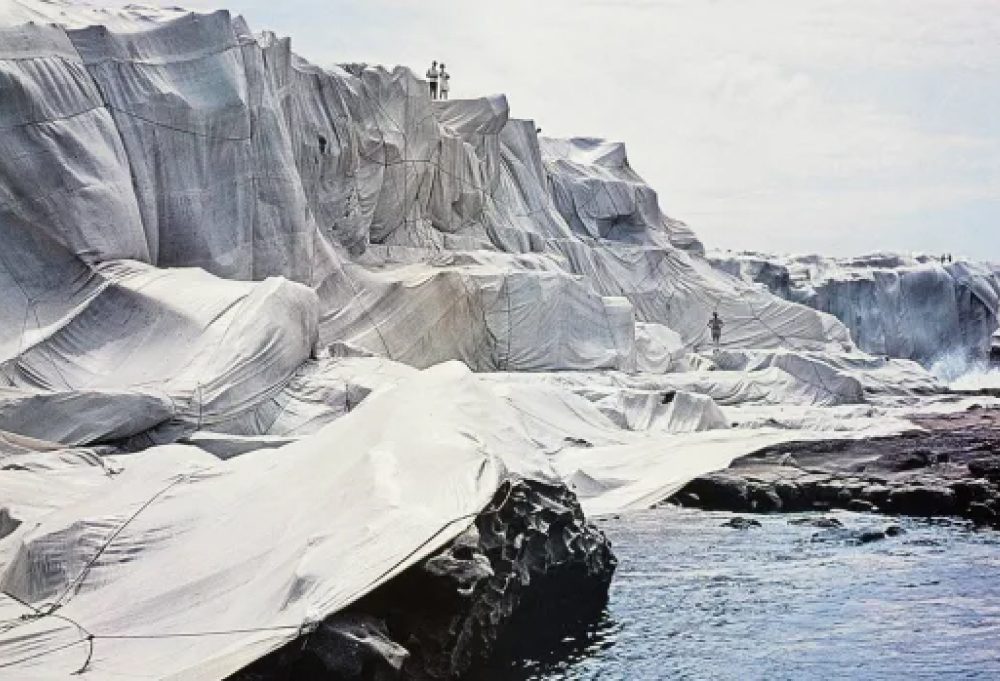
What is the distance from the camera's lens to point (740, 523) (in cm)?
1623

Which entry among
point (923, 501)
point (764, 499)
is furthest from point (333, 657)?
point (923, 501)

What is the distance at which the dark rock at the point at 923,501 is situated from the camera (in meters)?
17.1

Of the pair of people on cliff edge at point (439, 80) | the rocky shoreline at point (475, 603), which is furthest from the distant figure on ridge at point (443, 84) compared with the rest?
the rocky shoreline at point (475, 603)

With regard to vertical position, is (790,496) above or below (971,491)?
below

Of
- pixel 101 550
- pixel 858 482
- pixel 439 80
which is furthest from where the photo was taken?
pixel 439 80

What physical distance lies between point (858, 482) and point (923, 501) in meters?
1.17

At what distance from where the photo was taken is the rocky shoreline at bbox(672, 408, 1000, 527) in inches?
683

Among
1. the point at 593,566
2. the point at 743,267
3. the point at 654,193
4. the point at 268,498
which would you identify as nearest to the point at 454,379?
the point at 593,566

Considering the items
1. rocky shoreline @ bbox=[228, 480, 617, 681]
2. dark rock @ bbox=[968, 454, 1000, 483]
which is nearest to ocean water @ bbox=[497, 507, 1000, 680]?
rocky shoreline @ bbox=[228, 480, 617, 681]

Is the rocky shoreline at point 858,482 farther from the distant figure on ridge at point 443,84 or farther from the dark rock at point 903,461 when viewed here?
the distant figure on ridge at point 443,84

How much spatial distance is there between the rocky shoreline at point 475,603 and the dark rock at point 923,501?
212 inches

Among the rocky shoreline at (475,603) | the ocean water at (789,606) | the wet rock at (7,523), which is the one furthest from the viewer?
the wet rock at (7,523)

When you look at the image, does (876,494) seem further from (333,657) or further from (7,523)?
(333,657)

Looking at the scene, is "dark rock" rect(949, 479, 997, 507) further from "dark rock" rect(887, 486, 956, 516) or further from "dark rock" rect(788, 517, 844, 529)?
"dark rock" rect(788, 517, 844, 529)
